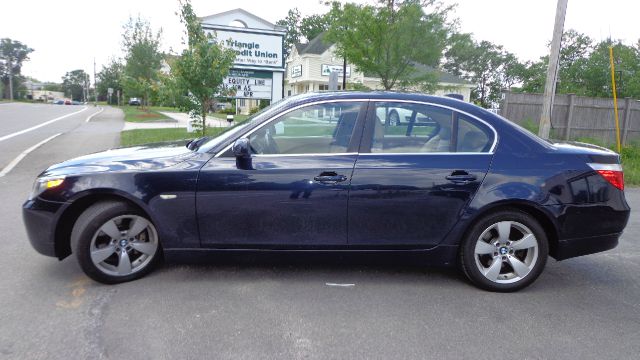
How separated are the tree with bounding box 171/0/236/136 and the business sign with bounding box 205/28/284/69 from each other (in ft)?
6.56

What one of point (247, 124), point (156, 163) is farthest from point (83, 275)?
point (247, 124)

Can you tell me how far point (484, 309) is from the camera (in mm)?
3391

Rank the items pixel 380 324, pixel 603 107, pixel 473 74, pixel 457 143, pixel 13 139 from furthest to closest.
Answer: pixel 473 74, pixel 603 107, pixel 13 139, pixel 457 143, pixel 380 324

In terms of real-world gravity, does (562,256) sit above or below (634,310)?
above

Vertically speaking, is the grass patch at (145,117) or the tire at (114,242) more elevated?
the grass patch at (145,117)

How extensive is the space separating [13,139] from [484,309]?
15169mm

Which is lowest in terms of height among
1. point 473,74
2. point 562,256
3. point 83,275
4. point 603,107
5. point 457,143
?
point 83,275

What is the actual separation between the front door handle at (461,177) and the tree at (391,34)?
37.0 ft

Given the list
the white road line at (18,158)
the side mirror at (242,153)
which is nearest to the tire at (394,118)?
the side mirror at (242,153)

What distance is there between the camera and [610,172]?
12.1ft

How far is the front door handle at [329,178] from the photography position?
11.3ft

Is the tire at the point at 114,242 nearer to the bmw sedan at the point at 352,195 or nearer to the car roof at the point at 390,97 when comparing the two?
the bmw sedan at the point at 352,195

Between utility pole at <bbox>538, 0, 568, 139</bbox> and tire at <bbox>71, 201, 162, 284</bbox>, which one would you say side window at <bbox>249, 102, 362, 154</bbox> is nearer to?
tire at <bbox>71, 201, 162, 284</bbox>

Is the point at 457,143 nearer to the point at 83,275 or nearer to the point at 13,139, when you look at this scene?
the point at 83,275
